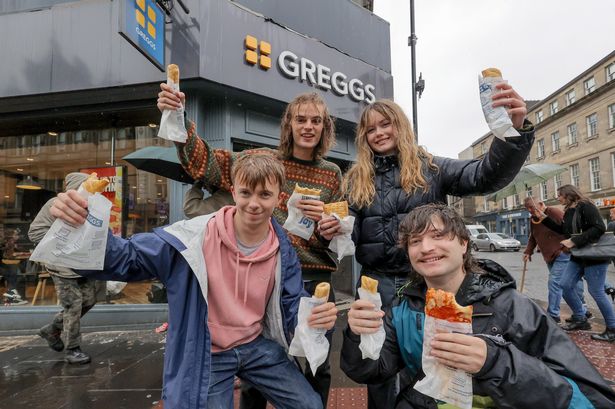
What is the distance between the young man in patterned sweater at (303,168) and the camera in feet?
7.61

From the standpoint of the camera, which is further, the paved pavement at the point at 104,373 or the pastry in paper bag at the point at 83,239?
the paved pavement at the point at 104,373

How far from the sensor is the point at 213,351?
78.3 inches

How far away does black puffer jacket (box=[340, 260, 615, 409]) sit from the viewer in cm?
140

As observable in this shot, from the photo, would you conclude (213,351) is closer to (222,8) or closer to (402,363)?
(402,363)

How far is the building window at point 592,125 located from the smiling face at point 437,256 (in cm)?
3497

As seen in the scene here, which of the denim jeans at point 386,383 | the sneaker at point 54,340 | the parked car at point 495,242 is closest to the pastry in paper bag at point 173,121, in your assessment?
the denim jeans at point 386,383

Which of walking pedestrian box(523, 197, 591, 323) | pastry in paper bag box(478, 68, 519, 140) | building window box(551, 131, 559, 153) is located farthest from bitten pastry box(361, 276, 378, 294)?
building window box(551, 131, 559, 153)

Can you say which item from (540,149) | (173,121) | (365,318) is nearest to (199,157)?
(173,121)

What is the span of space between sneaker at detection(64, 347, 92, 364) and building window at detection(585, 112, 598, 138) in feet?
117

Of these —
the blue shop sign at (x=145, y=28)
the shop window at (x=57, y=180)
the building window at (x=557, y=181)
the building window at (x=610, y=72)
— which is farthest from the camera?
the building window at (x=557, y=181)

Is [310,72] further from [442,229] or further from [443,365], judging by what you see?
[443,365]

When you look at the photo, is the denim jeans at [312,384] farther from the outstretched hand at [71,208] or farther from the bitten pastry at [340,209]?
the outstretched hand at [71,208]

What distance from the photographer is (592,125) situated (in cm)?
2966

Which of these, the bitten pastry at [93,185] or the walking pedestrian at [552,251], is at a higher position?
the bitten pastry at [93,185]
